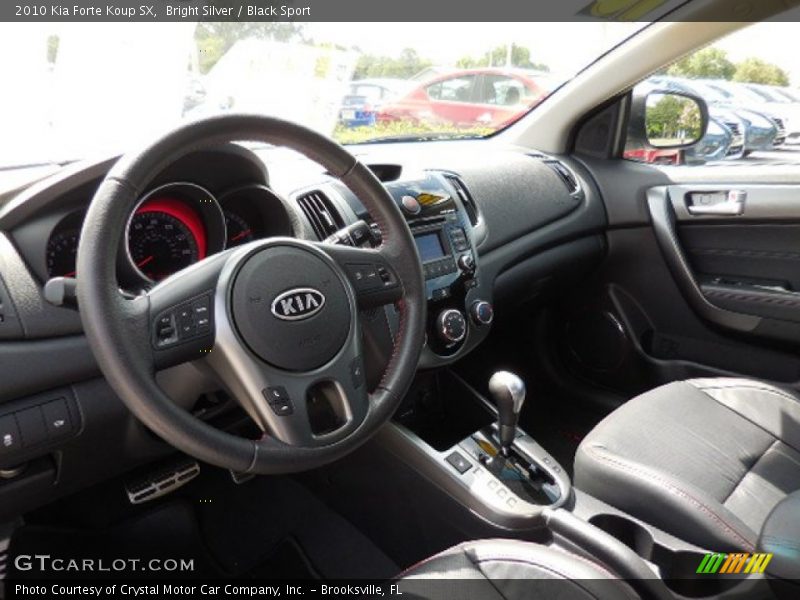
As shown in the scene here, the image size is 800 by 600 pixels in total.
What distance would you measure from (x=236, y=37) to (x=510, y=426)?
50.5 inches

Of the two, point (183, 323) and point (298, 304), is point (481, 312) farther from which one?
→ point (183, 323)

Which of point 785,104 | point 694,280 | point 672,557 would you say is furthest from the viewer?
point 694,280

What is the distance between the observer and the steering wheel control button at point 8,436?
1276 mm

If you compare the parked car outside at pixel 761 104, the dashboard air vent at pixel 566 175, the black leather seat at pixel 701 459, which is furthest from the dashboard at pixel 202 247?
the parked car outside at pixel 761 104

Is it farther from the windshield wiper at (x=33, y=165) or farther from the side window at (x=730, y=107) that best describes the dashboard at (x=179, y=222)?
the side window at (x=730, y=107)

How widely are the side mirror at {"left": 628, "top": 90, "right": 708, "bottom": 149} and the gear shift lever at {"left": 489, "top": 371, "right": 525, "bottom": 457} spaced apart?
51.3 inches

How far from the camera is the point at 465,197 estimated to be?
2.21 metres

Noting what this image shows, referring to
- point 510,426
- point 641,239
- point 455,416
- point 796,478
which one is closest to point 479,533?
point 510,426

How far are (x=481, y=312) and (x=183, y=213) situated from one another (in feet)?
2.87

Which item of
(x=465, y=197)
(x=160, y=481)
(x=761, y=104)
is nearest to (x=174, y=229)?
(x=160, y=481)

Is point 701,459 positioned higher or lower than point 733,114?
lower

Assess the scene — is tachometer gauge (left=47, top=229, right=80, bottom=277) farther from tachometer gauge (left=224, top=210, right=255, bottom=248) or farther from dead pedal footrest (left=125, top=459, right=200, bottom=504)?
dead pedal footrest (left=125, top=459, right=200, bottom=504)

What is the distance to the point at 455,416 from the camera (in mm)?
2170

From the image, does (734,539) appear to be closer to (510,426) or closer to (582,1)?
(510,426)
